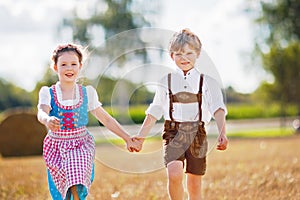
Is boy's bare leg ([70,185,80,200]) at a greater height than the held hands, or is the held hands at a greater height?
the held hands

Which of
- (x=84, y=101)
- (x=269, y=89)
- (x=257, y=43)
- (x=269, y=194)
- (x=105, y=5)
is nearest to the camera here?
(x=84, y=101)

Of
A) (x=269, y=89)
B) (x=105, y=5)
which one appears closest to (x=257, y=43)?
(x=269, y=89)

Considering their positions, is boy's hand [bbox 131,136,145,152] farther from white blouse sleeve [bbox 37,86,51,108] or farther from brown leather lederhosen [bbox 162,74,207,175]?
white blouse sleeve [bbox 37,86,51,108]

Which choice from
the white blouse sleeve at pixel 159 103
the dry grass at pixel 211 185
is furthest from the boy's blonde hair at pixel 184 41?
the dry grass at pixel 211 185

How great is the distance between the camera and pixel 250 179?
874 cm

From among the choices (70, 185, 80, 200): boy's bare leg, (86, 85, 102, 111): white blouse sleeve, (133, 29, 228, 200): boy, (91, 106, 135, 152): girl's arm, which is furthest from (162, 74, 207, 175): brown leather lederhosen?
(70, 185, 80, 200): boy's bare leg

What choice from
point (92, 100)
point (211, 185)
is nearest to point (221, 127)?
point (92, 100)

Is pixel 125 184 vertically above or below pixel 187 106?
below

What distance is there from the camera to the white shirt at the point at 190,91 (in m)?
5.58

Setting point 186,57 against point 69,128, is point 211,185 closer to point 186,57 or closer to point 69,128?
point 186,57

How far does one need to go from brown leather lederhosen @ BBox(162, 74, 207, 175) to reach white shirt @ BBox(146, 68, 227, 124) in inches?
1.3

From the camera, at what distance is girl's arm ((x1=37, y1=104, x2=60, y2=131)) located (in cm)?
481

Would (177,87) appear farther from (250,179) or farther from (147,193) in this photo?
(250,179)

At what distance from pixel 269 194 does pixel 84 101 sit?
2.67 meters
